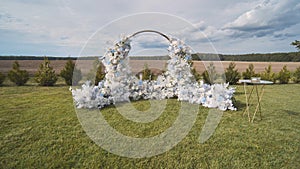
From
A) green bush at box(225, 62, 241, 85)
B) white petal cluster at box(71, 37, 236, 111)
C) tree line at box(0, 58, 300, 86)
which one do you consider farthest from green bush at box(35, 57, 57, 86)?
green bush at box(225, 62, 241, 85)

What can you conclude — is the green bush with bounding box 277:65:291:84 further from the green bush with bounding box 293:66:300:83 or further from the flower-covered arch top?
the flower-covered arch top

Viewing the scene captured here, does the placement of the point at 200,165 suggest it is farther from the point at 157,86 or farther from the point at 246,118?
the point at 157,86

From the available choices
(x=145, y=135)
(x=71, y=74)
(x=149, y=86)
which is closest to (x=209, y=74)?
(x=149, y=86)

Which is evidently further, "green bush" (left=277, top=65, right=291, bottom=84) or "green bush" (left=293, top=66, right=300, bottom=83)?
"green bush" (left=293, top=66, right=300, bottom=83)

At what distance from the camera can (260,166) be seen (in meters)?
2.48

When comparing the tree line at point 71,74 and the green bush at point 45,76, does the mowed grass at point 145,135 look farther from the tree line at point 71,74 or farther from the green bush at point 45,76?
the green bush at point 45,76

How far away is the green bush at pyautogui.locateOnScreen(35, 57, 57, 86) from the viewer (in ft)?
27.6

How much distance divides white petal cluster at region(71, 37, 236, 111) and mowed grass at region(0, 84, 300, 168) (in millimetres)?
446

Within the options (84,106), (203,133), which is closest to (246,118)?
(203,133)

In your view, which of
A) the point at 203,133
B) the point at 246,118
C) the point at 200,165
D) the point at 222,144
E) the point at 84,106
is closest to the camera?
the point at 200,165

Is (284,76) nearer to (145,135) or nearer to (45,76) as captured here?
(145,135)

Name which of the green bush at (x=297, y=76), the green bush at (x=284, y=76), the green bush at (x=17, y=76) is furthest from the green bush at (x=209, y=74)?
the green bush at (x=17, y=76)

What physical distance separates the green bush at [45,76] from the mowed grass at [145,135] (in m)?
4.27

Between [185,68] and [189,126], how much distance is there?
231cm
